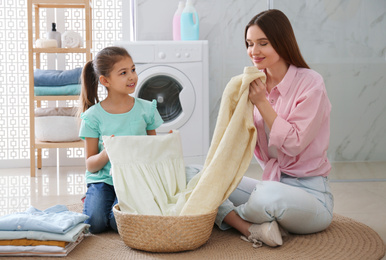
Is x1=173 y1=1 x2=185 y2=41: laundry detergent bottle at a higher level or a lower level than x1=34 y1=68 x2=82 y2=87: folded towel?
higher

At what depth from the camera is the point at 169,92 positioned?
10.2ft

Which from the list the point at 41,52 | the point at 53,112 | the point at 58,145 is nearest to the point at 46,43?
the point at 41,52

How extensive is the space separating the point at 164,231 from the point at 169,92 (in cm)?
171

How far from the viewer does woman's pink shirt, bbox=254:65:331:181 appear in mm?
1664

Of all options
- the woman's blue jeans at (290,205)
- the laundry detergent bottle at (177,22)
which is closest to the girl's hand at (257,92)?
the woman's blue jeans at (290,205)

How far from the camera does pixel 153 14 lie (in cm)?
347

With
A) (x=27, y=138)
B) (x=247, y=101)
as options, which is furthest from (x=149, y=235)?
(x=27, y=138)

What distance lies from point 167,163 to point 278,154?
404 millimetres

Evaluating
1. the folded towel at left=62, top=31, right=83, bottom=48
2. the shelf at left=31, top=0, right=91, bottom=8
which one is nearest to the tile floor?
the folded towel at left=62, top=31, right=83, bottom=48

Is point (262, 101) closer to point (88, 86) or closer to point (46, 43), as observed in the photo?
point (88, 86)

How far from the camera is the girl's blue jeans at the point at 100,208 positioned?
179 cm

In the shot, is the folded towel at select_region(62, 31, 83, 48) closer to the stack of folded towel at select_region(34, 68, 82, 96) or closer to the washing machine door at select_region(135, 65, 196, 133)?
the stack of folded towel at select_region(34, 68, 82, 96)

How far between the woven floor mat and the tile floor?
0.58ft

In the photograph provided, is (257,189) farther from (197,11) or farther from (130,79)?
(197,11)
